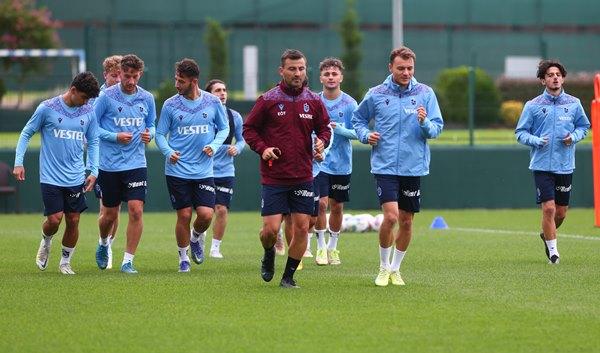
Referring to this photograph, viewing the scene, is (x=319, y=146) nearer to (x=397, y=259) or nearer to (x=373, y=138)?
(x=373, y=138)

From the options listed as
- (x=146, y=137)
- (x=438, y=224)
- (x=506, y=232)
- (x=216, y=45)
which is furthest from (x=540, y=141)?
(x=216, y=45)

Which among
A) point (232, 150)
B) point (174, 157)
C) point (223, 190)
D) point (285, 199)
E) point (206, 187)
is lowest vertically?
point (223, 190)

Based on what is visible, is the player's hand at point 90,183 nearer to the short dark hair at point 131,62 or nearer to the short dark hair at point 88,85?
the short dark hair at point 88,85

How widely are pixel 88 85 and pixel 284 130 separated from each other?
2.31 metres

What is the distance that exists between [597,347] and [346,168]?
683 cm

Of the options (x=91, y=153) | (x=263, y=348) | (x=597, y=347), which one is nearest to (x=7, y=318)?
(x=263, y=348)

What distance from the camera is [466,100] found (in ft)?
89.6

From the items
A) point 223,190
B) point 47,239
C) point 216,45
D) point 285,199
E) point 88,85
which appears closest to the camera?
point 285,199

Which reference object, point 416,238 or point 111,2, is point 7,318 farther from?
point 111,2

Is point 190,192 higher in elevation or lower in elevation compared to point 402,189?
lower

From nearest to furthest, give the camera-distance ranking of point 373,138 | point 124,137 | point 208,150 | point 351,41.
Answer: point 373,138, point 124,137, point 208,150, point 351,41

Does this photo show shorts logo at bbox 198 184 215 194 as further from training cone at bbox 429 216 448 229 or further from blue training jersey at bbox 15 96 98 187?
training cone at bbox 429 216 448 229

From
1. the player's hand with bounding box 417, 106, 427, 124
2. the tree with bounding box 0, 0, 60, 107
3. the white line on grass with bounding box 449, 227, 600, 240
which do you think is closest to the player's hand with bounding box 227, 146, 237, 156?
the player's hand with bounding box 417, 106, 427, 124

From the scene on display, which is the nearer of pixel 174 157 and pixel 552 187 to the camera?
pixel 174 157
